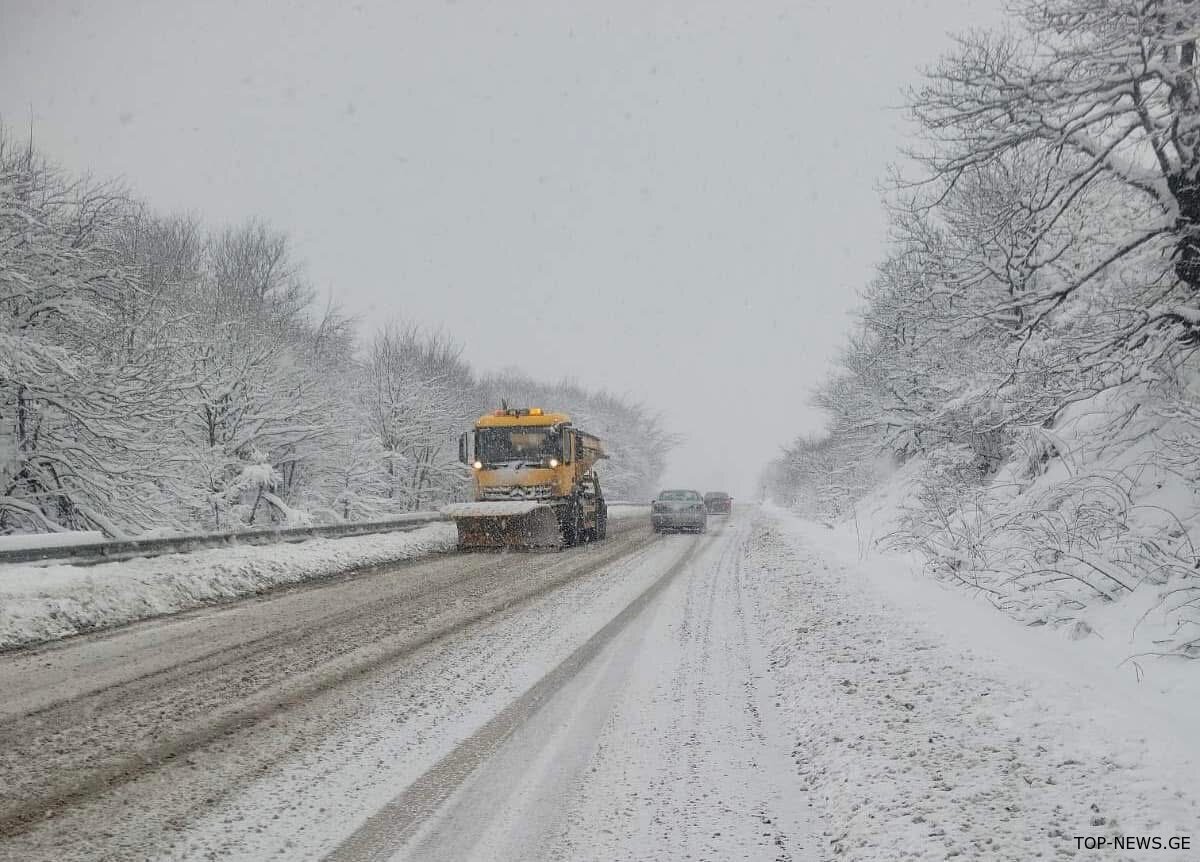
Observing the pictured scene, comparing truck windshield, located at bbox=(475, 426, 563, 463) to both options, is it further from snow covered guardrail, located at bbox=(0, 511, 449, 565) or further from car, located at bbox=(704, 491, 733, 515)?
car, located at bbox=(704, 491, 733, 515)

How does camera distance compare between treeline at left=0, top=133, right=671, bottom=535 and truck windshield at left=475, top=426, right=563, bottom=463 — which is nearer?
treeline at left=0, top=133, right=671, bottom=535

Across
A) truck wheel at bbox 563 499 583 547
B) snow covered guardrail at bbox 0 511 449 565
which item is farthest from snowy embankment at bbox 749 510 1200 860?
truck wheel at bbox 563 499 583 547

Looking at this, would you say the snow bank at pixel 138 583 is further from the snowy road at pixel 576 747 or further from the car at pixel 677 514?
the car at pixel 677 514

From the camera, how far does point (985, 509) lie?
39.3 feet

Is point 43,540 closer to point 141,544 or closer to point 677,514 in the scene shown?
point 141,544

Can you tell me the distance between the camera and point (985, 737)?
3.90 metres

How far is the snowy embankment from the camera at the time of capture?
118 inches

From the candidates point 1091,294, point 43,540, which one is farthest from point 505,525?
point 1091,294

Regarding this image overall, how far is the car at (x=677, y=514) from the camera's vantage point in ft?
88.4

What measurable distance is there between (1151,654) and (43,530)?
61.3 feet

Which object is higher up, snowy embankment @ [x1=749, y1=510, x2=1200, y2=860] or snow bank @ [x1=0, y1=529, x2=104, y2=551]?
snow bank @ [x1=0, y1=529, x2=104, y2=551]

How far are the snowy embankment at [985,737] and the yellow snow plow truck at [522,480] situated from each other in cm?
1234

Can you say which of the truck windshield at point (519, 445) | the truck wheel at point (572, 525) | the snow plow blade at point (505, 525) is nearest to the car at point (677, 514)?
the truck wheel at point (572, 525)

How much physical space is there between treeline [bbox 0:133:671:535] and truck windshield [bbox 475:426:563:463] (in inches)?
289
